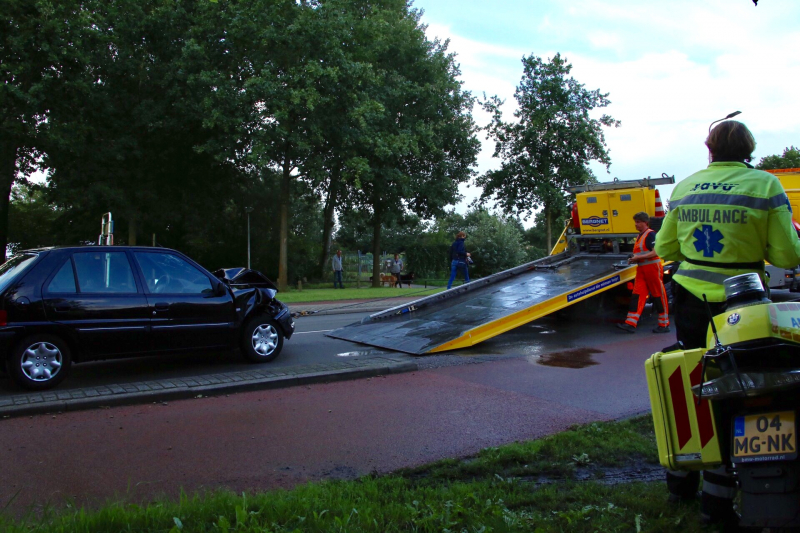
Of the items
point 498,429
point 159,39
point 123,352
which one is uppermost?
point 159,39

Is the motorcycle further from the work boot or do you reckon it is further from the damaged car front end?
the work boot

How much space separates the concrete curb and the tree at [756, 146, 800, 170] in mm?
44863

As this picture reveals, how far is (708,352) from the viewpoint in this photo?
2.97 meters

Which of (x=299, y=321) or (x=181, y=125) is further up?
(x=181, y=125)

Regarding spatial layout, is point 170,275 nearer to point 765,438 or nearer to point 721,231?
point 721,231

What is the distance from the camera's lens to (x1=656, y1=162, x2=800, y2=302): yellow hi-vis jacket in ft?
11.2

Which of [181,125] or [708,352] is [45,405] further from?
[181,125]

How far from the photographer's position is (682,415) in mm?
3172

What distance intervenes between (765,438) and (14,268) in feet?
23.6

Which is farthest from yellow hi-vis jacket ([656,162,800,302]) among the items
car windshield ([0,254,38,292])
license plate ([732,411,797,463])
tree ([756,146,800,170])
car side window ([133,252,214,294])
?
tree ([756,146,800,170])

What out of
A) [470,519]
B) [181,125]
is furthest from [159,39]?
[470,519]

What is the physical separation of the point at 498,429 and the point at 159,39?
26.1 metres

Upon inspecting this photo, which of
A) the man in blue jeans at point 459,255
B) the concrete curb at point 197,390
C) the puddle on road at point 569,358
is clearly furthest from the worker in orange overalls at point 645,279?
the man in blue jeans at point 459,255

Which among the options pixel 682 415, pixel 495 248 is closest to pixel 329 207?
pixel 495 248
